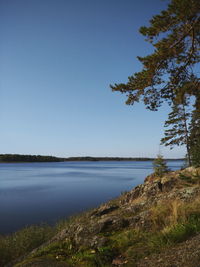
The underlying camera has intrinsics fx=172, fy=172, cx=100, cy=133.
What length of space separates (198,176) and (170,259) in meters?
9.91

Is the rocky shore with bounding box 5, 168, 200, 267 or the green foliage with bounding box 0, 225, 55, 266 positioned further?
the green foliage with bounding box 0, 225, 55, 266

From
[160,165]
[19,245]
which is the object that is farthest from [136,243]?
[160,165]

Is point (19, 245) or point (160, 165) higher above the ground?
point (160, 165)

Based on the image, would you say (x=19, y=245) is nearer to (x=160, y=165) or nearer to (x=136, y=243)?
(x=136, y=243)

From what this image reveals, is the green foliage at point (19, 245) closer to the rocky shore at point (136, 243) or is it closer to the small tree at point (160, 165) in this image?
the rocky shore at point (136, 243)

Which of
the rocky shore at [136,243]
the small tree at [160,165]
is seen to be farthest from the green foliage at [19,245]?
the small tree at [160,165]

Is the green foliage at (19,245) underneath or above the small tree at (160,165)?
underneath

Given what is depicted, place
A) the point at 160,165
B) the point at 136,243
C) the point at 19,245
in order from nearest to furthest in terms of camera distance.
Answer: the point at 136,243
the point at 19,245
the point at 160,165

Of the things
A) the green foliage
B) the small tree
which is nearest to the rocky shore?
the green foliage

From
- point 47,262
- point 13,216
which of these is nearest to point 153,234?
point 47,262

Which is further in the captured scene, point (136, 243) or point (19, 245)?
point (19, 245)

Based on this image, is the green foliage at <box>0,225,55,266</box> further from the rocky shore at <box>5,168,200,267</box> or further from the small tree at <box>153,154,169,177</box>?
the small tree at <box>153,154,169,177</box>

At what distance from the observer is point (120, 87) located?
31.8 feet

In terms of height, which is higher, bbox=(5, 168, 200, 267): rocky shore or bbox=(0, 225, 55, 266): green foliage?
bbox=(5, 168, 200, 267): rocky shore
